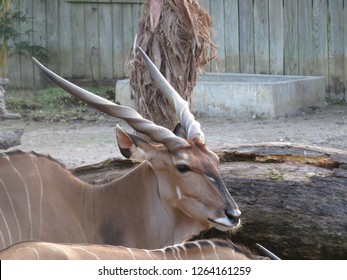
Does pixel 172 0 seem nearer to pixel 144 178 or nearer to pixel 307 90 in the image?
pixel 144 178

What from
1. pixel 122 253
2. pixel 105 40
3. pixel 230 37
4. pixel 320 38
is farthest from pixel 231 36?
pixel 122 253

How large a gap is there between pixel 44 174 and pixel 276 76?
6.14 meters

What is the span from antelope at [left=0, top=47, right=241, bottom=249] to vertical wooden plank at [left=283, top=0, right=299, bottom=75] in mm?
6480

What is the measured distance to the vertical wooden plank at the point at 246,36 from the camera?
32.7 feet

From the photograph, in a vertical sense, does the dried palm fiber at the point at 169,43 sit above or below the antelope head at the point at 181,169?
above

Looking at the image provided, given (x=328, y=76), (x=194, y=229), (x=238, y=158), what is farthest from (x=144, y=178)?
(x=328, y=76)

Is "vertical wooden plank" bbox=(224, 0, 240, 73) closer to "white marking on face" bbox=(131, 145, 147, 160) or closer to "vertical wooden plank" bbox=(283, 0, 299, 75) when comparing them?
"vertical wooden plank" bbox=(283, 0, 299, 75)

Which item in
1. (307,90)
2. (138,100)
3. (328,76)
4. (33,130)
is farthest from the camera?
(328,76)

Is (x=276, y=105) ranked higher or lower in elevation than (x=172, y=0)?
lower

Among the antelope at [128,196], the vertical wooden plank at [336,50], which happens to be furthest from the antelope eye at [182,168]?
the vertical wooden plank at [336,50]

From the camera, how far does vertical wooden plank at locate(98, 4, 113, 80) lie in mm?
10570

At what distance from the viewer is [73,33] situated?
10562 millimetres

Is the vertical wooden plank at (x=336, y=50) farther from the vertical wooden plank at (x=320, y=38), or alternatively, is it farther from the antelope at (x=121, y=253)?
the antelope at (x=121, y=253)

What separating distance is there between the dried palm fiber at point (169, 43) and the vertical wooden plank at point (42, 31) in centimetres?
560
